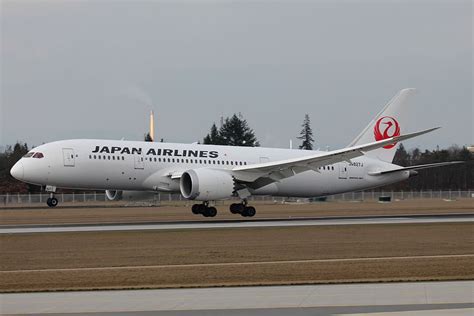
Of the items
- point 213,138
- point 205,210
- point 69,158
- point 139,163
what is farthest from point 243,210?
point 213,138

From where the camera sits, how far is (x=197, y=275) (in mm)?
22047

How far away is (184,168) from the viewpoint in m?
47.5

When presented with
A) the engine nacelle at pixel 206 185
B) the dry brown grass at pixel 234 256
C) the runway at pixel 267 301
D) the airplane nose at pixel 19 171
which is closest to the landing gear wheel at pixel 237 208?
the engine nacelle at pixel 206 185

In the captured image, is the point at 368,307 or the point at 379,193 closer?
the point at 368,307

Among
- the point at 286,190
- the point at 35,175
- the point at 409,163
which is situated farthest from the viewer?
the point at 409,163

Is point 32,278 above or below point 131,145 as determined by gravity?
below

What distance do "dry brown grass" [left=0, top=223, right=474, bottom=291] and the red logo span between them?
1636 cm

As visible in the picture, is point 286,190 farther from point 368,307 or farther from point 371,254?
point 368,307

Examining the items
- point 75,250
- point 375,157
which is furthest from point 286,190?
point 75,250

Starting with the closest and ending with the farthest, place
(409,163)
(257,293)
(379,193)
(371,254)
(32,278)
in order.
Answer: (257,293)
(32,278)
(371,254)
(379,193)
(409,163)

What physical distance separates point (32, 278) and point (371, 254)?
10.1 meters

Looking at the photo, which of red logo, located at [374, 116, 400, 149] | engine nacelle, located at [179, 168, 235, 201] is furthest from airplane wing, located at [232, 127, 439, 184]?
red logo, located at [374, 116, 400, 149]

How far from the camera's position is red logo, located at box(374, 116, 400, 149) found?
182 feet

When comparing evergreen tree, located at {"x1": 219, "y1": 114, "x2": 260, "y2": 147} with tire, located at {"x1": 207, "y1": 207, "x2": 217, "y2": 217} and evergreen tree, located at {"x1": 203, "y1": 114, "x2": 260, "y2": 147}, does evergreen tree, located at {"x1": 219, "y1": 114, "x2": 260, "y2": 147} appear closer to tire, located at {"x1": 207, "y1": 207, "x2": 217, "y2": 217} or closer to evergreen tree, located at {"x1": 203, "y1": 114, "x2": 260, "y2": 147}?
evergreen tree, located at {"x1": 203, "y1": 114, "x2": 260, "y2": 147}
